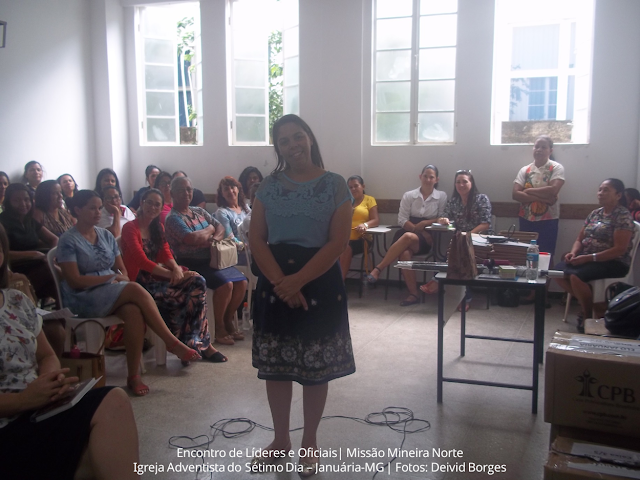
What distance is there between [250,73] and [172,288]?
12.7 feet

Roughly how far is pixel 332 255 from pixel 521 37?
15.5 feet

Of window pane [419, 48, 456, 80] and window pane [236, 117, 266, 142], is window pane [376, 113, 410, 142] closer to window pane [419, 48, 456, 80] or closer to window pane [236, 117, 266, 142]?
window pane [419, 48, 456, 80]

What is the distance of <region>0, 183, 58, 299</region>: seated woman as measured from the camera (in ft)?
14.6

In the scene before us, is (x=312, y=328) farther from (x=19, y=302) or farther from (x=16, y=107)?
(x=16, y=107)

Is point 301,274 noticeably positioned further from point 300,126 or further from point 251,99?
point 251,99

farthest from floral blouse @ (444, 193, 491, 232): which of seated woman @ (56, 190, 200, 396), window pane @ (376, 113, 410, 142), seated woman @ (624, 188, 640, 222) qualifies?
seated woman @ (56, 190, 200, 396)

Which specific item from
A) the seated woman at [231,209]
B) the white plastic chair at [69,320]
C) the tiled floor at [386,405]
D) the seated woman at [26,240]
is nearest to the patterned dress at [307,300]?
the tiled floor at [386,405]

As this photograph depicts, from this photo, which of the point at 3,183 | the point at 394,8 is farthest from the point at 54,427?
the point at 394,8

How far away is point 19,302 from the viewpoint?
198 centimetres

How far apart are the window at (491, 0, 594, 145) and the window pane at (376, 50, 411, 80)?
897 mm

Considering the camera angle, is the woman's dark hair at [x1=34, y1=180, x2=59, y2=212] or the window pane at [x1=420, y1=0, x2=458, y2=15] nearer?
the woman's dark hair at [x1=34, y1=180, x2=59, y2=212]

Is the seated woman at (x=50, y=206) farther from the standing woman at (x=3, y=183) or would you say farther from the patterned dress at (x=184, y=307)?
the patterned dress at (x=184, y=307)

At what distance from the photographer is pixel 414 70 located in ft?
20.3

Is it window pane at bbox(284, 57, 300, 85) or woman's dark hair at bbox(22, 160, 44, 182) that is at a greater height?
window pane at bbox(284, 57, 300, 85)
